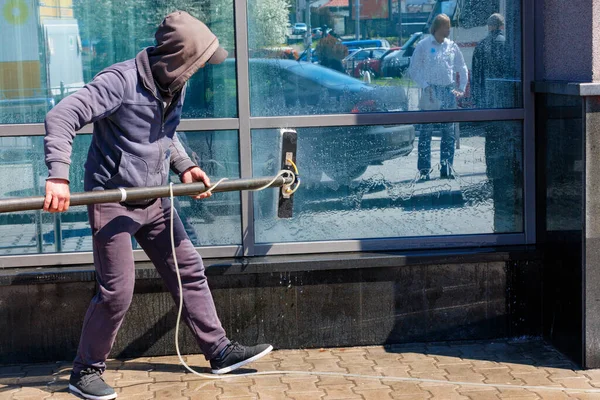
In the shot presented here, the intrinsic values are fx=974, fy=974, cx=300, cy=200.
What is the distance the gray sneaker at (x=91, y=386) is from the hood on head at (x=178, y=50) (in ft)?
4.95

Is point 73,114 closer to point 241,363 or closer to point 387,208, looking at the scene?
point 241,363

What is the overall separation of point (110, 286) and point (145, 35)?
164 centimetres

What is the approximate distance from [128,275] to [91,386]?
0.61 meters

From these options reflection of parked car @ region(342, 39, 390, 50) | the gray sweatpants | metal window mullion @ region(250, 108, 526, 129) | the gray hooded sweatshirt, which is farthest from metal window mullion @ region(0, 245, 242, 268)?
reflection of parked car @ region(342, 39, 390, 50)

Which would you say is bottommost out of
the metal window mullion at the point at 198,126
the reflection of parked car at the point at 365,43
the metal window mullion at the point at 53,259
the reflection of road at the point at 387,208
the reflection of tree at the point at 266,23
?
the metal window mullion at the point at 53,259

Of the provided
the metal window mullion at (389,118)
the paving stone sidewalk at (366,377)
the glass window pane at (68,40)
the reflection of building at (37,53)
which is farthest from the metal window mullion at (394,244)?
the reflection of building at (37,53)

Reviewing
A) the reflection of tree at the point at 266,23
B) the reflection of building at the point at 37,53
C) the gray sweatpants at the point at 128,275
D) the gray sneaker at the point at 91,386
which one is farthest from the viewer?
the reflection of tree at the point at 266,23

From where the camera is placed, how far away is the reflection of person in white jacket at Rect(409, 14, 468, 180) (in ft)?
19.2

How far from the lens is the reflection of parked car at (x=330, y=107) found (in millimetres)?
5801

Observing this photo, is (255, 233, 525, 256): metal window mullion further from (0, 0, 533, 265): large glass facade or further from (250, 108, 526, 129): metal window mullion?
(250, 108, 526, 129): metal window mullion

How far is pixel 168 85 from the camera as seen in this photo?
189 inches

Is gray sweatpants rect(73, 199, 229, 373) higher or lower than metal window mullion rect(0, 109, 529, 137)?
lower

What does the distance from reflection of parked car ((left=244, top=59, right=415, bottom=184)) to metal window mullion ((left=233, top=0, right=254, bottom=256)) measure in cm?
7

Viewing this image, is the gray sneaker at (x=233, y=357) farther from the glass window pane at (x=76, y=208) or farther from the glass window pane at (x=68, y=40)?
the glass window pane at (x=68, y=40)
